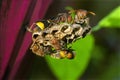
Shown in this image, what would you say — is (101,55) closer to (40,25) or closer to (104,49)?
(104,49)

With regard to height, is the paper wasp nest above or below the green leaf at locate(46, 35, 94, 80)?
above

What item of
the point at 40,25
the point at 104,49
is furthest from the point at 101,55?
the point at 40,25

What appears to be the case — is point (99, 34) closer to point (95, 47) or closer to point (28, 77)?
point (95, 47)

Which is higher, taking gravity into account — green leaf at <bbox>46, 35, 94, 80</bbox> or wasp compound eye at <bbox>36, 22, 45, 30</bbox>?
wasp compound eye at <bbox>36, 22, 45, 30</bbox>

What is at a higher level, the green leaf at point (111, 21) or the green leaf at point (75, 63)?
the green leaf at point (111, 21)

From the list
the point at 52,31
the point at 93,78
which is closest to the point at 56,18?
the point at 52,31
